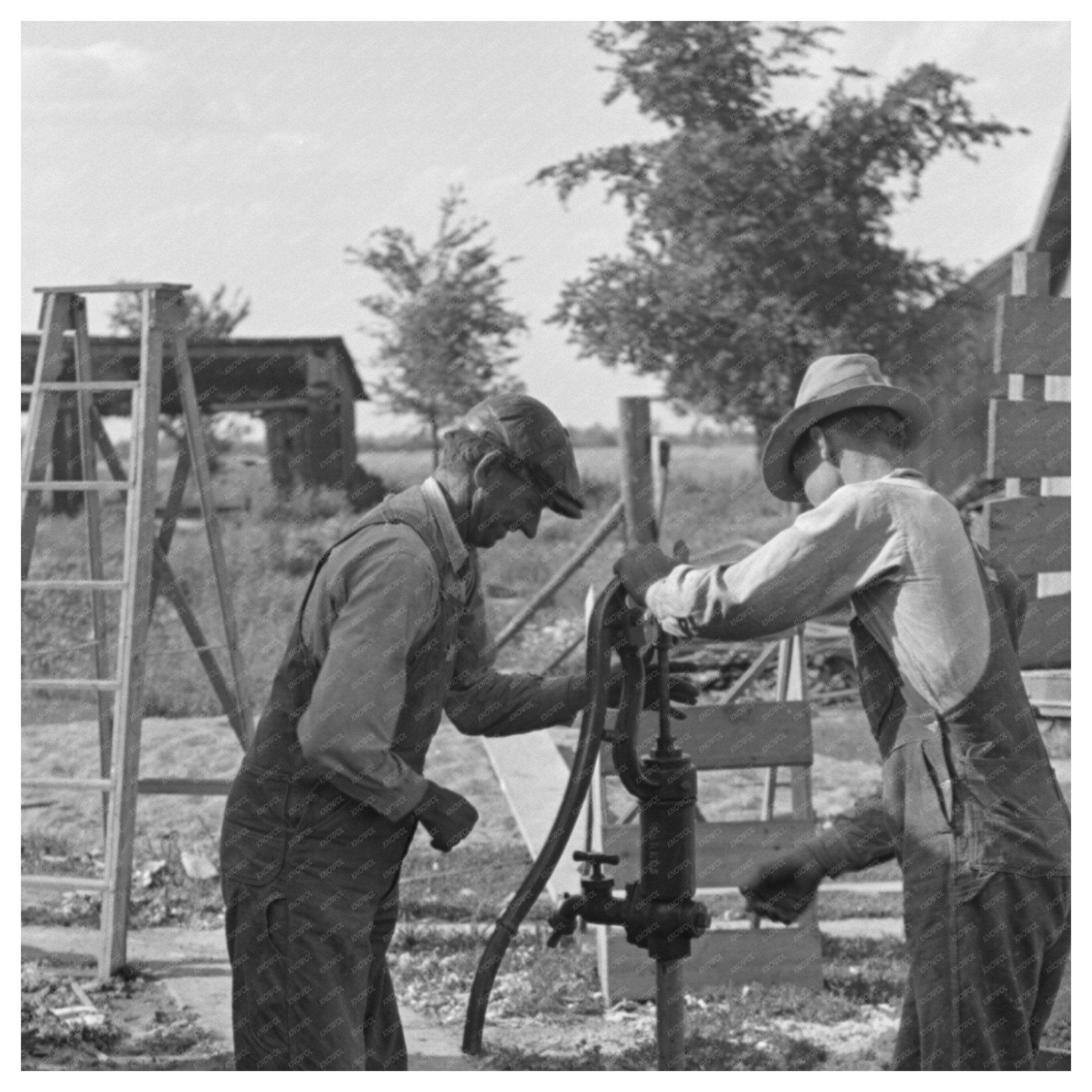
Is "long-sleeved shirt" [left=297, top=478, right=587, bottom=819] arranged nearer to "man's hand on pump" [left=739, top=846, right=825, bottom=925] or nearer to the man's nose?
the man's nose

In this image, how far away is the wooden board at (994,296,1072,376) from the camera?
777cm

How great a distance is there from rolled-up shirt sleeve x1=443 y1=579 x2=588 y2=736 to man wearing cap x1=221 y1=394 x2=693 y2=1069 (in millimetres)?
312

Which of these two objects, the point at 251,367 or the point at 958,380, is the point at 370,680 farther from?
the point at 958,380

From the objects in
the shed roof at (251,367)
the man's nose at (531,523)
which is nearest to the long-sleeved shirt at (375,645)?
the man's nose at (531,523)

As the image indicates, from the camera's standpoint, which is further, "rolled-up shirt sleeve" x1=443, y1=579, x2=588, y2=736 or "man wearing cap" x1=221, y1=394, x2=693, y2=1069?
"rolled-up shirt sleeve" x1=443, y1=579, x2=588, y2=736

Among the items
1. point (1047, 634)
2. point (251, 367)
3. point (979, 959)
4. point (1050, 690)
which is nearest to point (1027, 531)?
point (1047, 634)

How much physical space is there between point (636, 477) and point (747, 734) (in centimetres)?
118

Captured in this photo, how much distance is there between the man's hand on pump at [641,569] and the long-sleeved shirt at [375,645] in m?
0.39

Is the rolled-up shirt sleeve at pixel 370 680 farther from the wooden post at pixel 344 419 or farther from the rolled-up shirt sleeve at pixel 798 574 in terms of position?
the wooden post at pixel 344 419

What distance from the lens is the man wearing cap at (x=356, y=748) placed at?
3.09m

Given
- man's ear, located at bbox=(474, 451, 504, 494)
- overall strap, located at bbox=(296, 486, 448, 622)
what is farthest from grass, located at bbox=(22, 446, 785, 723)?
man's ear, located at bbox=(474, 451, 504, 494)

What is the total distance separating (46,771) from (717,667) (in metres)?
6.01

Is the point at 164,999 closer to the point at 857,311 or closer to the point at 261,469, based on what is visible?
the point at 261,469

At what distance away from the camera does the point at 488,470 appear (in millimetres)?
3268
